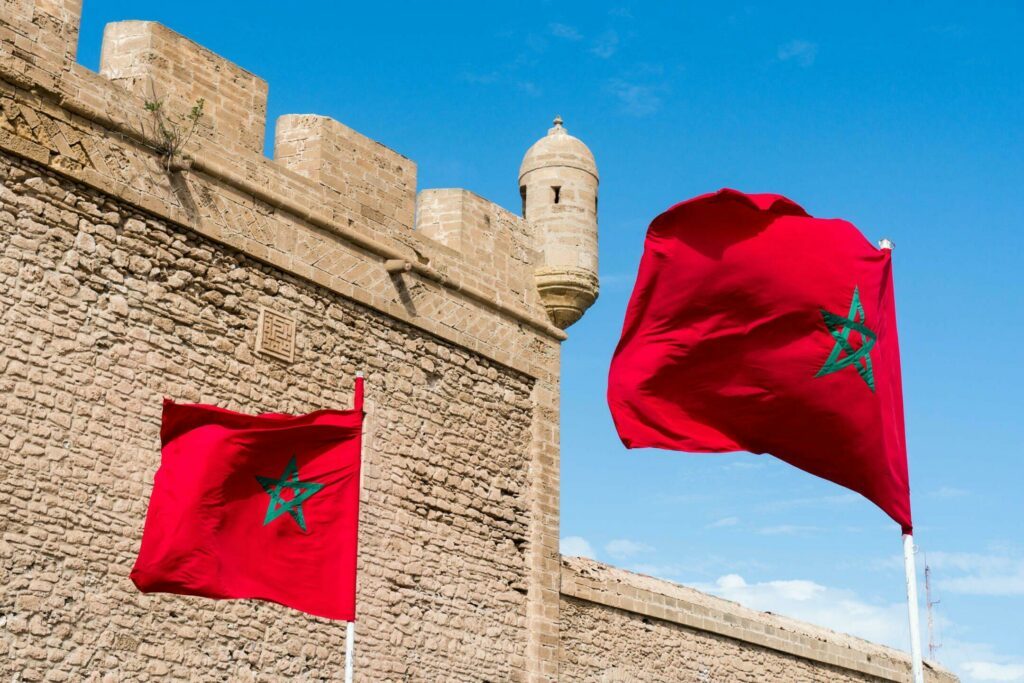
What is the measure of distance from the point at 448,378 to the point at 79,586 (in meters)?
4.11

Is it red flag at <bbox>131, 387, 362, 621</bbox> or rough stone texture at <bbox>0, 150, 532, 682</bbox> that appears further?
rough stone texture at <bbox>0, 150, 532, 682</bbox>

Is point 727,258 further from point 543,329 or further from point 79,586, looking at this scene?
point 543,329

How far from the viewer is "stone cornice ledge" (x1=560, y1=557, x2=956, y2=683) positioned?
48.4 ft

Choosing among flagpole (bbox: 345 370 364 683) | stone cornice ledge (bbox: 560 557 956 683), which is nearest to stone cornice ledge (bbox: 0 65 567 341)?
stone cornice ledge (bbox: 560 557 956 683)

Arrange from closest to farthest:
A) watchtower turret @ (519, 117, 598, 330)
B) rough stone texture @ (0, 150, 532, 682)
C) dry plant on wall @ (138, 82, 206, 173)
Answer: rough stone texture @ (0, 150, 532, 682)
dry plant on wall @ (138, 82, 206, 173)
watchtower turret @ (519, 117, 598, 330)

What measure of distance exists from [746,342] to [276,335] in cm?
465

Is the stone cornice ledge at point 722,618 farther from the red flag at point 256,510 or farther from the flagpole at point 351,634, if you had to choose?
the red flag at point 256,510

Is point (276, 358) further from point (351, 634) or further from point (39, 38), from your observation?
point (351, 634)

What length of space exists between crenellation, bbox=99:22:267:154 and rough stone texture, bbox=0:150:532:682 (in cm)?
99

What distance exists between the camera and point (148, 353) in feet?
36.2

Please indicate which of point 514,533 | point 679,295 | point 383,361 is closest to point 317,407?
point 383,361

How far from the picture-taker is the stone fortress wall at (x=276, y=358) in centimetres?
1036

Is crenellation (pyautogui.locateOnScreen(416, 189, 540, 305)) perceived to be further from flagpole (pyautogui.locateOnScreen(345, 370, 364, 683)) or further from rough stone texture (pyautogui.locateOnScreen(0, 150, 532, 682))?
flagpole (pyautogui.locateOnScreen(345, 370, 364, 683))

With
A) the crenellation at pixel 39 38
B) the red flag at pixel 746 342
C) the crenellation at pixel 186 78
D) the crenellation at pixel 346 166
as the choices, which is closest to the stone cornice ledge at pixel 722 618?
the crenellation at pixel 346 166
